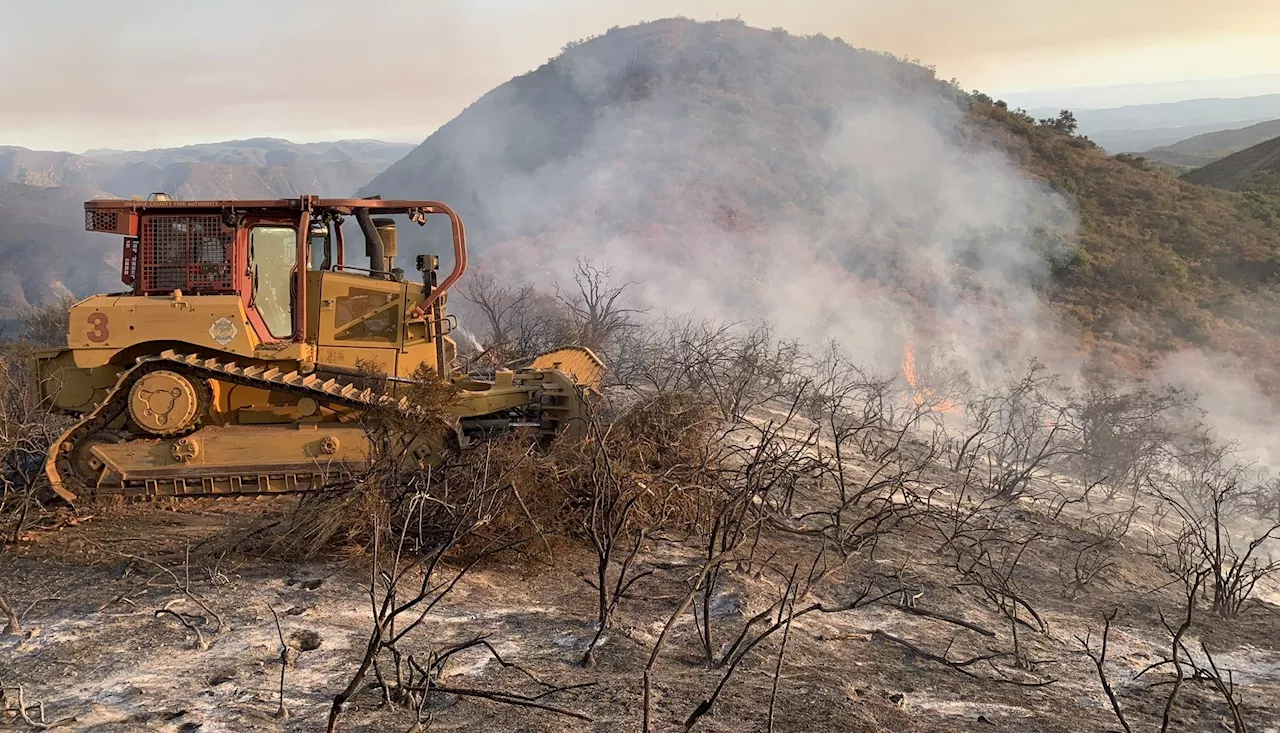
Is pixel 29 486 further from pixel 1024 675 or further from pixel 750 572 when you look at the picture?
pixel 1024 675

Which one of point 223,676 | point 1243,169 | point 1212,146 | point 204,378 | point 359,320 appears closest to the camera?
point 223,676

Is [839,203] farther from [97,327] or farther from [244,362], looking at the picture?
[97,327]

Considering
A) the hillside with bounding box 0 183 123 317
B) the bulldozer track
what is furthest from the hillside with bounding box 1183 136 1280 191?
the hillside with bounding box 0 183 123 317

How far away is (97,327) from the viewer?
5773mm

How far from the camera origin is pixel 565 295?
22.2 meters

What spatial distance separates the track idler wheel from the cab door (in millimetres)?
1015

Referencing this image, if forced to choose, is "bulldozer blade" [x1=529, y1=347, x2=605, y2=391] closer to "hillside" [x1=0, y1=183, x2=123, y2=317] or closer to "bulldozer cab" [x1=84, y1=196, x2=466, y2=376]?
"bulldozer cab" [x1=84, y1=196, x2=466, y2=376]

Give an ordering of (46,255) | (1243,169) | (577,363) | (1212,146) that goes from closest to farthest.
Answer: (577,363)
(1243,169)
(46,255)
(1212,146)

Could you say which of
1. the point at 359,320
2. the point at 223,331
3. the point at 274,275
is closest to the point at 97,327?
the point at 223,331

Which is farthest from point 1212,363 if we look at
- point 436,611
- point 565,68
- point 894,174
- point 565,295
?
point 565,68

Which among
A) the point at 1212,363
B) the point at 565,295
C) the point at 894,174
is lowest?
the point at 1212,363

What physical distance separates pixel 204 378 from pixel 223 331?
0.37 m

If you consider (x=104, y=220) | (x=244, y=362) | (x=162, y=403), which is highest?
(x=104, y=220)

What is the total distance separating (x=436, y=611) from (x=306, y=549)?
113 cm
